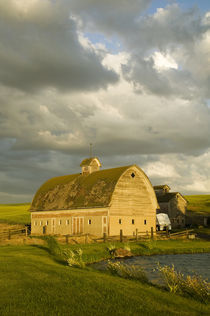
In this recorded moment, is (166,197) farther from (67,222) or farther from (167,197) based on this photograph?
(67,222)

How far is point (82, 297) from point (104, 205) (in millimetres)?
28300

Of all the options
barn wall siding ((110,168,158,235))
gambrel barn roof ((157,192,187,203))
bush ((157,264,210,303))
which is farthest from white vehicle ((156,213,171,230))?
bush ((157,264,210,303))

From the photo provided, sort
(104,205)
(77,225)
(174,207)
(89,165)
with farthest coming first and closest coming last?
(174,207) < (89,165) < (77,225) < (104,205)

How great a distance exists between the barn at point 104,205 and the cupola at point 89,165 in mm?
762

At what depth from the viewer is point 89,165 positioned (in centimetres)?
5062

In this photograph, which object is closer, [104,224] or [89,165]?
[104,224]

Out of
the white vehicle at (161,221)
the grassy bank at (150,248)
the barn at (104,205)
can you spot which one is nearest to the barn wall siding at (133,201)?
the barn at (104,205)

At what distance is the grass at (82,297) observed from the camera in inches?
401

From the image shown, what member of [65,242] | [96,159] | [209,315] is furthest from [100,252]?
[96,159]

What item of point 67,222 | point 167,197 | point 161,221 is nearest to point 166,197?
point 167,197

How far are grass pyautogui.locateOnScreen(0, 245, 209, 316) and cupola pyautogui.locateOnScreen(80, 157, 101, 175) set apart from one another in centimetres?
3490

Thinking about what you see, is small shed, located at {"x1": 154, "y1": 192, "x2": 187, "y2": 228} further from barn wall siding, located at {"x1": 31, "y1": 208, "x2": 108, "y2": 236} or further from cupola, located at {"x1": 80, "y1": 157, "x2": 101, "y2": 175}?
barn wall siding, located at {"x1": 31, "y1": 208, "x2": 108, "y2": 236}

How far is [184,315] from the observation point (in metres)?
10.1

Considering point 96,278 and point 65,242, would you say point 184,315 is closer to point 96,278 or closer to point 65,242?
point 96,278
